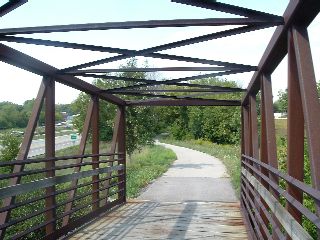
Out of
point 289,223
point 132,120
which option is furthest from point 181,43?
point 132,120

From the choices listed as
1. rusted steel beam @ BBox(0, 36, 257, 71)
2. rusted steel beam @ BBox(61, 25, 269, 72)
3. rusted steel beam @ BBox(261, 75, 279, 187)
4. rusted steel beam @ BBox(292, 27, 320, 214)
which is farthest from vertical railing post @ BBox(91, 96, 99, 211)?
rusted steel beam @ BBox(292, 27, 320, 214)

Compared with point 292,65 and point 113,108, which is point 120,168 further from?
point 113,108

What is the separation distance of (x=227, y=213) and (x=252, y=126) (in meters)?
2.10

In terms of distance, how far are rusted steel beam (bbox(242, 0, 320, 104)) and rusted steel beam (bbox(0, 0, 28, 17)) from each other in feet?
7.31

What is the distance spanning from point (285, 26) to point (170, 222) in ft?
15.2

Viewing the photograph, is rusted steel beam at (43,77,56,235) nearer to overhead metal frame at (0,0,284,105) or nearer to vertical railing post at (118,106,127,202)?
overhead metal frame at (0,0,284,105)

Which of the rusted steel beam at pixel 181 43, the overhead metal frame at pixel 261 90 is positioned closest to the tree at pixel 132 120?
the overhead metal frame at pixel 261 90

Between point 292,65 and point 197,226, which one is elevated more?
point 292,65

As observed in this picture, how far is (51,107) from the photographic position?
230 inches

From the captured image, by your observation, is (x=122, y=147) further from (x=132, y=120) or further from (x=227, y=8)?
(x=132, y=120)

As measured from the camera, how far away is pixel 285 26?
3.46 meters

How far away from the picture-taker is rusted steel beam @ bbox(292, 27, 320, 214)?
8.50 ft

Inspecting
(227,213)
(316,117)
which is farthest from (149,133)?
(316,117)

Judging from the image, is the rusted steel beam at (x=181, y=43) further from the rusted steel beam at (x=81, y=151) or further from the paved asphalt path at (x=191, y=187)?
the paved asphalt path at (x=191, y=187)
